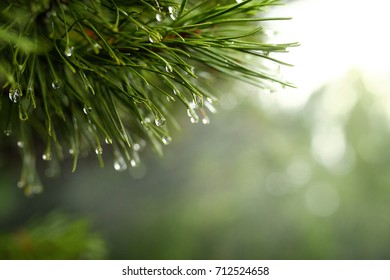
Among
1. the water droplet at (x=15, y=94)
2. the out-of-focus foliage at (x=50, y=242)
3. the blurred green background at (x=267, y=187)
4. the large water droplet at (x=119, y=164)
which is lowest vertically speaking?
the water droplet at (x=15, y=94)

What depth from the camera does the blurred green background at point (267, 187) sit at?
7.55 feet

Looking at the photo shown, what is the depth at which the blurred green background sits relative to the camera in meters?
2.30

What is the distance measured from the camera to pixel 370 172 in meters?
2.68

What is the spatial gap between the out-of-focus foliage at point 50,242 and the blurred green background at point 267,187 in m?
1.38

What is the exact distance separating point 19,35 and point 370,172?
2579 millimetres

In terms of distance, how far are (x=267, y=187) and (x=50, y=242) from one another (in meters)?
1.92

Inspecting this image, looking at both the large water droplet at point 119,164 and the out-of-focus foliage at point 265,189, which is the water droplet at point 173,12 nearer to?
the large water droplet at point 119,164

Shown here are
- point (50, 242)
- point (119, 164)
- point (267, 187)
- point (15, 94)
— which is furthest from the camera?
point (267, 187)

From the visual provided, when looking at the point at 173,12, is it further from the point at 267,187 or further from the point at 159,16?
the point at 267,187

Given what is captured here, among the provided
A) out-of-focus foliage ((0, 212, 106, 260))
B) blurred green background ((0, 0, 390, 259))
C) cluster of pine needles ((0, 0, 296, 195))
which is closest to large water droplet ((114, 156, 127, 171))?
cluster of pine needles ((0, 0, 296, 195))

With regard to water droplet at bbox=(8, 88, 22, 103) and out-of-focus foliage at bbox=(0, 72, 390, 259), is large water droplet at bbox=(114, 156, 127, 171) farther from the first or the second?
out-of-focus foliage at bbox=(0, 72, 390, 259)

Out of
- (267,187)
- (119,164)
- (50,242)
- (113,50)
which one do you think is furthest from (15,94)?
(267,187)

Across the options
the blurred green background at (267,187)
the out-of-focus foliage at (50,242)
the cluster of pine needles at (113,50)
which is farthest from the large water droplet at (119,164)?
the blurred green background at (267,187)

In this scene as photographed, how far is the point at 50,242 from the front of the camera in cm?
66
